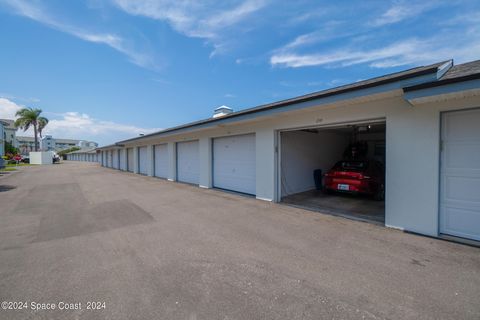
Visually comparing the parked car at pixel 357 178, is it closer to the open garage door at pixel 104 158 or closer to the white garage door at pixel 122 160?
the white garage door at pixel 122 160

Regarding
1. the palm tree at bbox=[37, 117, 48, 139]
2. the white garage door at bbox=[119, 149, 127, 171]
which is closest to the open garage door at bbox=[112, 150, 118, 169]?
the white garage door at bbox=[119, 149, 127, 171]

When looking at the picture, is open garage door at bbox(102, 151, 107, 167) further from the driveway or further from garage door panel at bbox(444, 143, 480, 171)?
garage door panel at bbox(444, 143, 480, 171)

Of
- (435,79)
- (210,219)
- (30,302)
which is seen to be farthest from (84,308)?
(435,79)

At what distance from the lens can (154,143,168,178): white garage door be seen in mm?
13938

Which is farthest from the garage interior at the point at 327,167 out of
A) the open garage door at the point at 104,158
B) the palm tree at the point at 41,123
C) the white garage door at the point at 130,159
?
the palm tree at the point at 41,123

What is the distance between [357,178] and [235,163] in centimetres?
436

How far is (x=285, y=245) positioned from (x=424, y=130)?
3.45 m

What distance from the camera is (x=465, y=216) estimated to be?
12.6 feet

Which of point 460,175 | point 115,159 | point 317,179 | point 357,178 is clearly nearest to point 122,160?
point 115,159

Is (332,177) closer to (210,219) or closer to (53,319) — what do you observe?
(210,219)

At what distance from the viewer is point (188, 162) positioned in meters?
11.6

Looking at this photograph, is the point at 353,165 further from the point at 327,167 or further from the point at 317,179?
the point at 327,167

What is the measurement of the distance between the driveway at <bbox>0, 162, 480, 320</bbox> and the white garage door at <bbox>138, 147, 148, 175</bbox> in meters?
12.1

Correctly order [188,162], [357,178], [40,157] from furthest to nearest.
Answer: [40,157] < [188,162] < [357,178]
